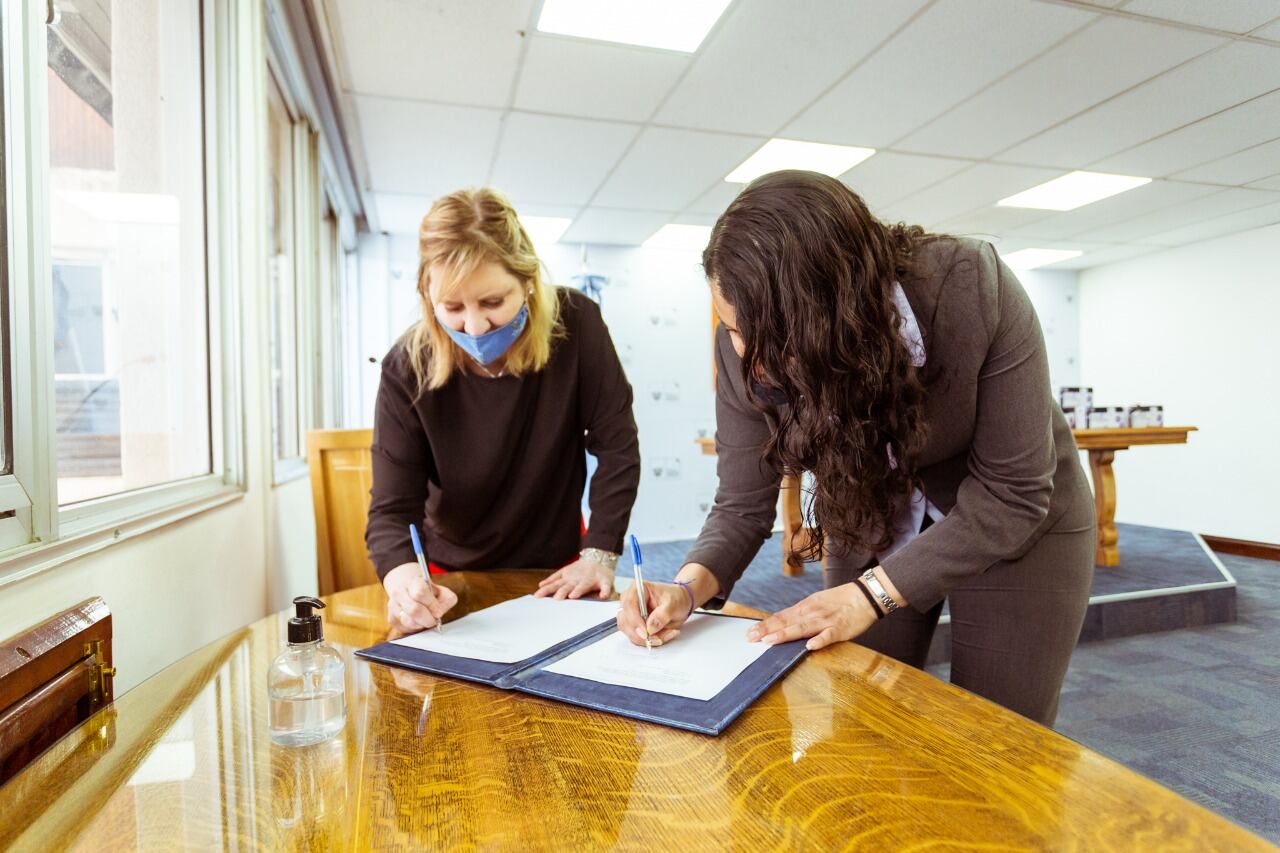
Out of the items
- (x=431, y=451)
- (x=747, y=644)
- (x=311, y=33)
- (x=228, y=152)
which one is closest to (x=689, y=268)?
(x=311, y=33)

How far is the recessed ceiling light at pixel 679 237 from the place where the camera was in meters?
5.73

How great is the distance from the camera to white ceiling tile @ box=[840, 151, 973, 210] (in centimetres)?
419

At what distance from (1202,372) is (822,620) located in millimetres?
7068

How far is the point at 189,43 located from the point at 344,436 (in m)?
1.04

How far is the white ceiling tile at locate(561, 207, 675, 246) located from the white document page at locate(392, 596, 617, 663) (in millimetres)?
4457

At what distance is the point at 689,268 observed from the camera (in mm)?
6449

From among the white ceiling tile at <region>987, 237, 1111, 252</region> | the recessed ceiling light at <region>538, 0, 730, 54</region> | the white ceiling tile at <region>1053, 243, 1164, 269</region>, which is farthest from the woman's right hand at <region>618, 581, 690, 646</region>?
the white ceiling tile at <region>1053, 243, 1164, 269</region>

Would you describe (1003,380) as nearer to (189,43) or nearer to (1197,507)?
(189,43)

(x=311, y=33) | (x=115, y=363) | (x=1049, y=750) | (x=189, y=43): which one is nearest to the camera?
(x=1049, y=750)

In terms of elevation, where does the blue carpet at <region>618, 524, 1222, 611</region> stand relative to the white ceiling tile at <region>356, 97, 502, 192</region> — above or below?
below

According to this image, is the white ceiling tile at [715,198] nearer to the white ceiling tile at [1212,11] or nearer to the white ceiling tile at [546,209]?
the white ceiling tile at [546,209]

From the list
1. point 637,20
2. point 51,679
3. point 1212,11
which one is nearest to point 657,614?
point 51,679

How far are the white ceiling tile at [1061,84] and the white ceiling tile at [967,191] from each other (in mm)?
406

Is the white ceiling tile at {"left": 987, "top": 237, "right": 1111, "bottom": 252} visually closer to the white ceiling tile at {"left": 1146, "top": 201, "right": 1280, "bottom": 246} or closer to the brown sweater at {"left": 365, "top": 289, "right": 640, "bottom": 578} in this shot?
the white ceiling tile at {"left": 1146, "top": 201, "right": 1280, "bottom": 246}
